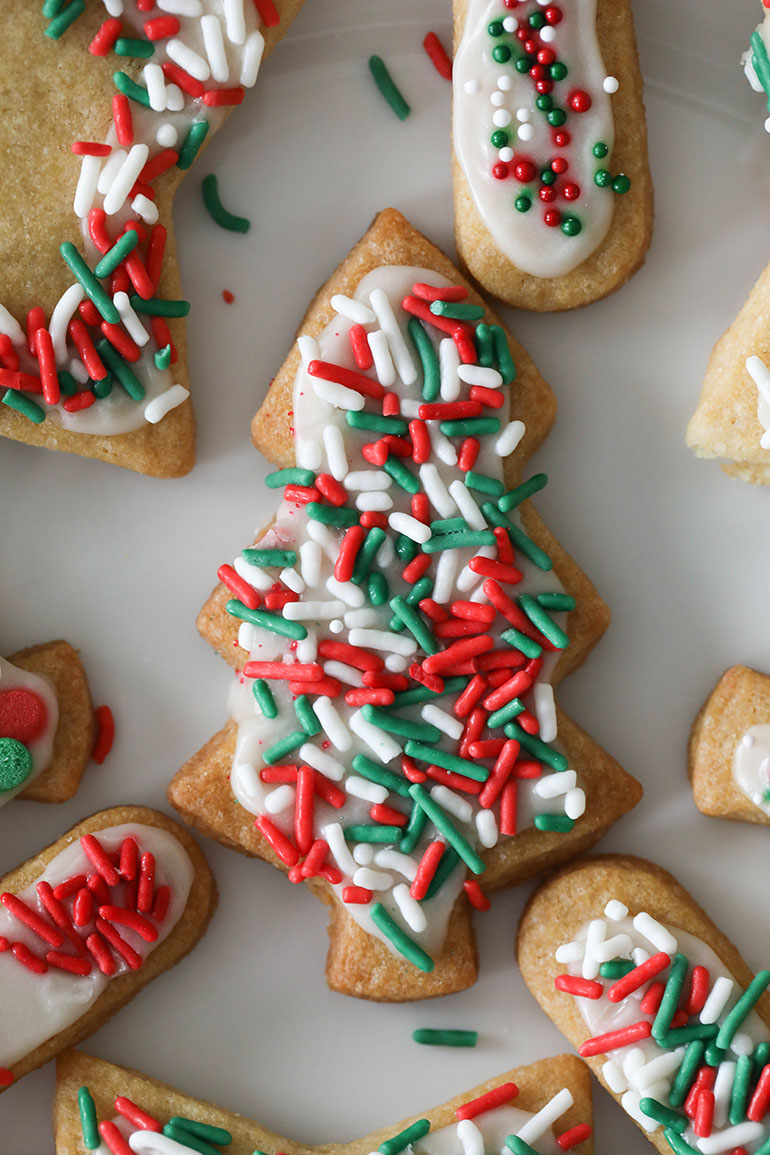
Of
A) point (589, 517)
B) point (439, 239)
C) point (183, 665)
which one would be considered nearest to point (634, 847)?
point (589, 517)

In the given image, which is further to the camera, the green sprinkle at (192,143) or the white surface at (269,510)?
the white surface at (269,510)

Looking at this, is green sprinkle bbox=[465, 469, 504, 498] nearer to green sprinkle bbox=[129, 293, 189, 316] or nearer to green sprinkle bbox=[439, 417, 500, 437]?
green sprinkle bbox=[439, 417, 500, 437]

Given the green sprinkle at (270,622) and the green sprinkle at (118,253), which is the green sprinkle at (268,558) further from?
the green sprinkle at (118,253)

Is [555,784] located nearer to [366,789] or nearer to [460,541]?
[366,789]

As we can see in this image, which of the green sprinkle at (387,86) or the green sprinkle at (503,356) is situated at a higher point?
the green sprinkle at (387,86)

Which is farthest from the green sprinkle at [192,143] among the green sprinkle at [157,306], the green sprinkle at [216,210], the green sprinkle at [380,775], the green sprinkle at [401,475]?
the green sprinkle at [380,775]

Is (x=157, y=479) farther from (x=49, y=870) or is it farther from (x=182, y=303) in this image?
(x=49, y=870)
